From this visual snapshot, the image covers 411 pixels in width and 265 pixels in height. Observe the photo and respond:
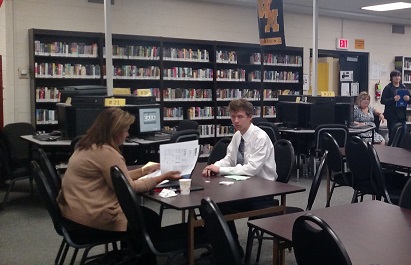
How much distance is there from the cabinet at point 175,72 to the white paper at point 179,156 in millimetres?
4644

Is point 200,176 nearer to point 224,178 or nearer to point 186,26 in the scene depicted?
point 224,178

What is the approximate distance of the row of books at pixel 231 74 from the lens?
915 cm

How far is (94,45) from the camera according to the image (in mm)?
7695

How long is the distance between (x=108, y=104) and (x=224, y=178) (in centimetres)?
268

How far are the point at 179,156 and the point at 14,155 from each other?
4.11 metres

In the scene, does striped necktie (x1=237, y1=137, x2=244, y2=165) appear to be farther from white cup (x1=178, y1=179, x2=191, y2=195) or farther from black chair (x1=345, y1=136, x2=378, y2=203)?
black chair (x1=345, y1=136, x2=378, y2=203)

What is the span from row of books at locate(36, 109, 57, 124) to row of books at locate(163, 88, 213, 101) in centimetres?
201

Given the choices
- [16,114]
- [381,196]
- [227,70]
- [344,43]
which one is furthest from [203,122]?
[381,196]

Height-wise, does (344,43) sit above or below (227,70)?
above

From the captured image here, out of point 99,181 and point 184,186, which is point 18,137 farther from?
point 184,186

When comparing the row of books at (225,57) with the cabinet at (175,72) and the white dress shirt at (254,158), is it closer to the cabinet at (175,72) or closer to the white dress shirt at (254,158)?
the cabinet at (175,72)

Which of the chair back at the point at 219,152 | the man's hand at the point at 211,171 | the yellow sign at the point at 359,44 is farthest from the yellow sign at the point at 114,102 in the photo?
the yellow sign at the point at 359,44

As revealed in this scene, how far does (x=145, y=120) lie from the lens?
6.00 meters

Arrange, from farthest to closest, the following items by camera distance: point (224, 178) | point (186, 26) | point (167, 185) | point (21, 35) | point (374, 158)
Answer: point (186, 26)
point (21, 35)
point (374, 158)
point (224, 178)
point (167, 185)
